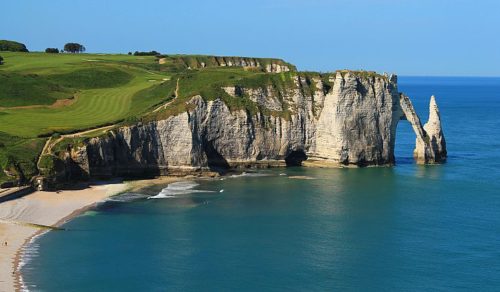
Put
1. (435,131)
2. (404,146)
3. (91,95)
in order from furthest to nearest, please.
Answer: (404,146) < (91,95) < (435,131)

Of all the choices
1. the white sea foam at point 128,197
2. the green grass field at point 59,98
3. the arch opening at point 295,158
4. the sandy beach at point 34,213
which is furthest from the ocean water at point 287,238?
the green grass field at point 59,98

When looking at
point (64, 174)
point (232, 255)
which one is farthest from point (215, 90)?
point (232, 255)

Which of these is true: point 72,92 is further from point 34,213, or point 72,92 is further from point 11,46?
point 11,46

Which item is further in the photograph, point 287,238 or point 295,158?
point 295,158

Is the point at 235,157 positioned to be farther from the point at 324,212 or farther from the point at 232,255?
the point at 232,255

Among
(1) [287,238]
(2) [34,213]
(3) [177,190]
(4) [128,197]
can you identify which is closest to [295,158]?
(3) [177,190]

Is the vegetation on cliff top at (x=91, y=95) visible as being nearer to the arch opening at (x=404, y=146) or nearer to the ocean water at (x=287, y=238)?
the ocean water at (x=287, y=238)
